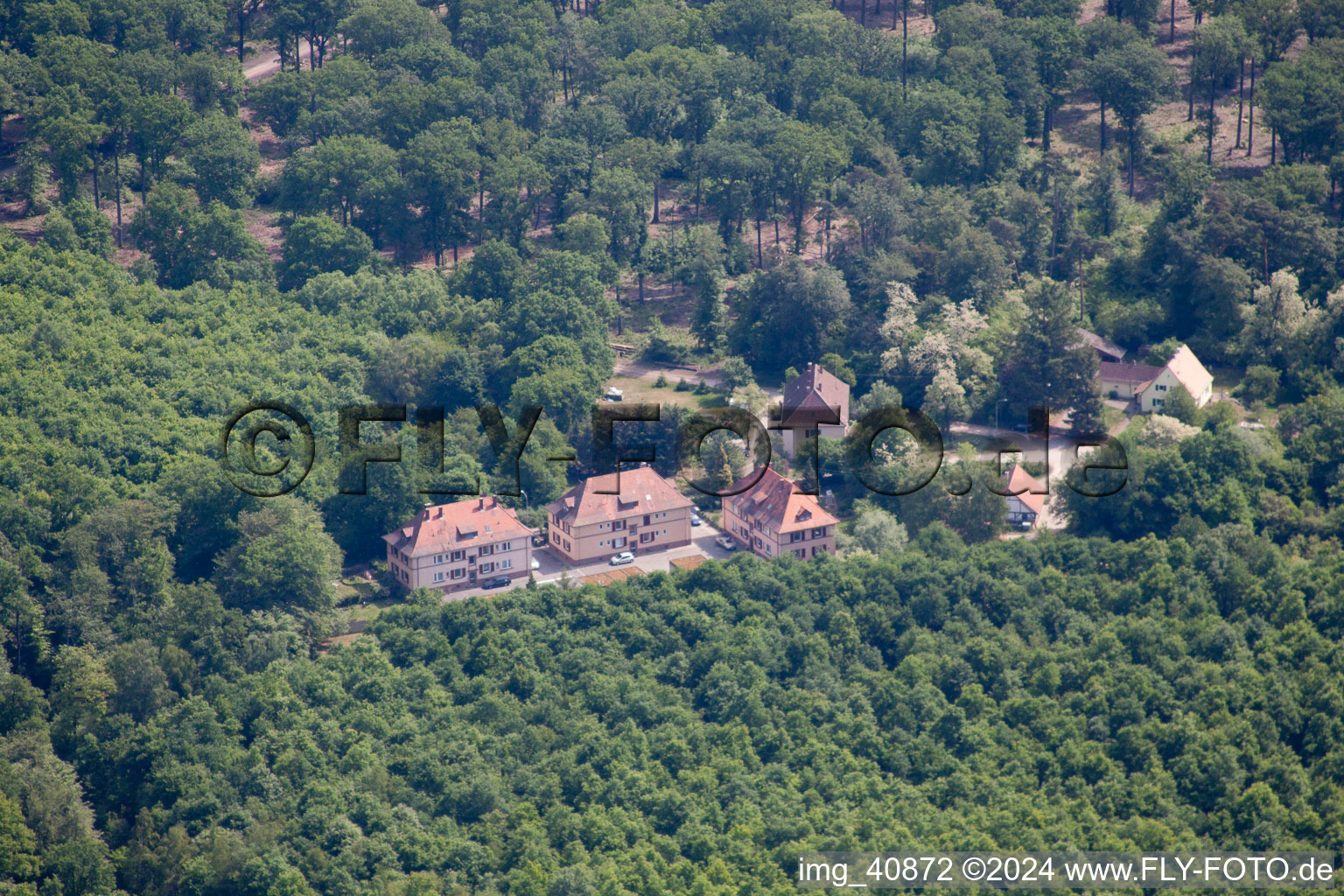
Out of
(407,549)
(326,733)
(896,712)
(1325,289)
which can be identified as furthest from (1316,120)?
(326,733)

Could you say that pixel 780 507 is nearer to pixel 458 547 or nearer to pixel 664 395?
pixel 664 395

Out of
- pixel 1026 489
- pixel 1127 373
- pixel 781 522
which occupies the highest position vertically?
pixel 1127 373

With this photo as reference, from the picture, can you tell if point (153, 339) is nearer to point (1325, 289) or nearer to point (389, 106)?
point (389, 106)

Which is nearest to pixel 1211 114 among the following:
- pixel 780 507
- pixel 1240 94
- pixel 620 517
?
pixel 1240 94

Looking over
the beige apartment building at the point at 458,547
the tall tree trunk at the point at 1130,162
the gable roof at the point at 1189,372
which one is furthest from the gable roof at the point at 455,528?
the tall tree trunk at the point at 1130,162

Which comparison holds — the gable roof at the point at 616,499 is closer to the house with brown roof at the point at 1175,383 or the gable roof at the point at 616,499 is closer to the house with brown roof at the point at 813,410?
the house with brown roof at the point at 813,410
